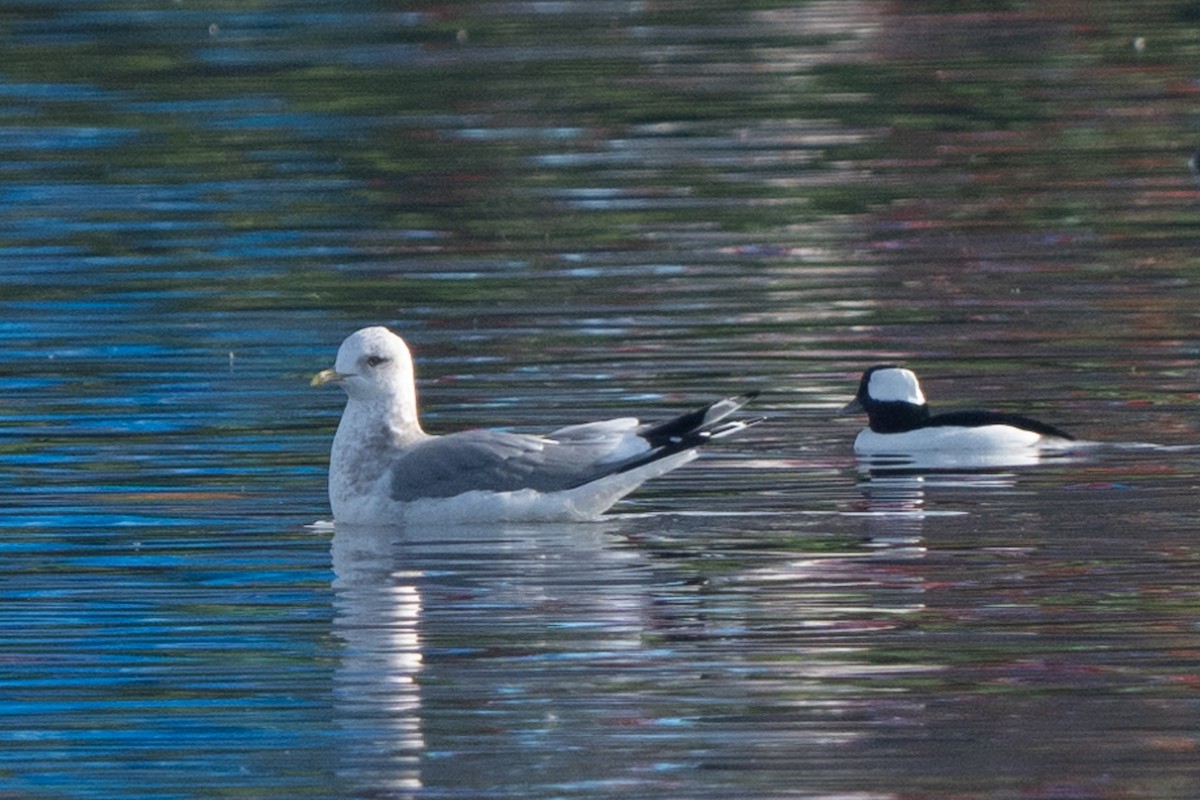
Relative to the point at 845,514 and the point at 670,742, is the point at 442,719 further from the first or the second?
the point at 845,514

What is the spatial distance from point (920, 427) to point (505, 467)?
2.28 meters

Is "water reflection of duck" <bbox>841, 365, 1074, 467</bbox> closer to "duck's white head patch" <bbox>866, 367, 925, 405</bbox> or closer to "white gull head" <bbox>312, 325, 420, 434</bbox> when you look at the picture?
"duck's white head patch" <bbox>866, 367, 925, 405</bbox>

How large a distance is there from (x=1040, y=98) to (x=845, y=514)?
42.1 feet

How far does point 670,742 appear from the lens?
348 inches

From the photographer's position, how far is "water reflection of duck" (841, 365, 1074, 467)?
1316 cm

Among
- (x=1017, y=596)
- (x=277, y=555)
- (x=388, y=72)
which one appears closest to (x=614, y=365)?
(x=277, y=555)

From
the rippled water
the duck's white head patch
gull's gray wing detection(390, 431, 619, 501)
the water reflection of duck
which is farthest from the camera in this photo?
the duck's white head patch

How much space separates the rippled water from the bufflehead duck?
0.18m

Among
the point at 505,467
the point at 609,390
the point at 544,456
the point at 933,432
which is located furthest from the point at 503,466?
the point at 933,432

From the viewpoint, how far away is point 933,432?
13688mm

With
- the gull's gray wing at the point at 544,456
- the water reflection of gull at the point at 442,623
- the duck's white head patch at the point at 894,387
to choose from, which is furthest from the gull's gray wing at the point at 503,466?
the duck's white head patch at the point at 894,387

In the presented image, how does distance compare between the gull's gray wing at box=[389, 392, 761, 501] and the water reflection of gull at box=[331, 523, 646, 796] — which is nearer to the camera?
the water reflection of gull at box=[331, 523, 646, 796]

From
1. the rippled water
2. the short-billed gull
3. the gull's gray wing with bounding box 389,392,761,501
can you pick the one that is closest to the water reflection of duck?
the rippled water

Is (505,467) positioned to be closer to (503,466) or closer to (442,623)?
(503,466)
